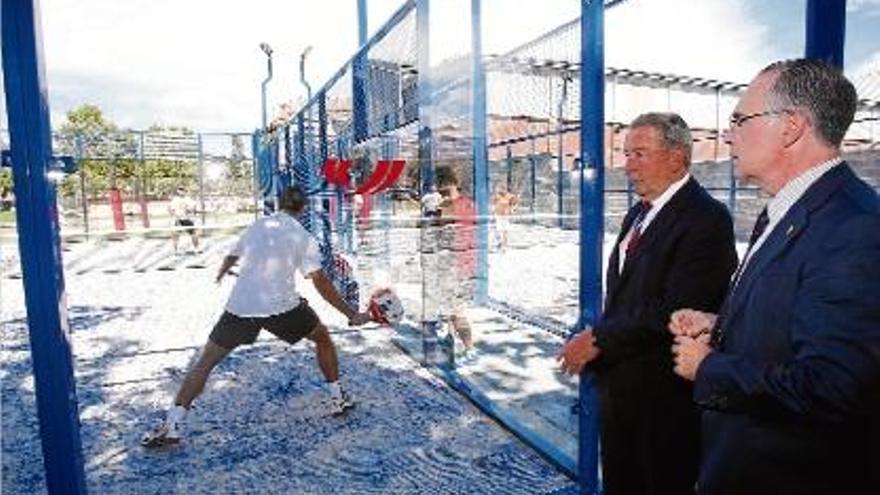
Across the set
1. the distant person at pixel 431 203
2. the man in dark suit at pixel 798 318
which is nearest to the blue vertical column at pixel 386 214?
the distant person at pixel 431 203

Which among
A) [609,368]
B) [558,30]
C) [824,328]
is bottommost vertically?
[609,368]

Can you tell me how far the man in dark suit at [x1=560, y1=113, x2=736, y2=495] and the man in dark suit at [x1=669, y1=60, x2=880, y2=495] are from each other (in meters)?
0.79

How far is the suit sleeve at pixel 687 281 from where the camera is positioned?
101 inches

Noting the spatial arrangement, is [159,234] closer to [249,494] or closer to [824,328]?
[249,494]

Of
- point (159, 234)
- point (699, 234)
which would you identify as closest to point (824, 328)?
point (699, 234)

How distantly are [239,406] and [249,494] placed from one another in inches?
62.4

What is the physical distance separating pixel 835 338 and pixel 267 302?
3954 mm

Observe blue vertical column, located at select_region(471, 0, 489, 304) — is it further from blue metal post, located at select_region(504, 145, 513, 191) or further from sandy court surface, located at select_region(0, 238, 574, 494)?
Answer: blue metal post, located at select_region(504, 145, 513, 191)

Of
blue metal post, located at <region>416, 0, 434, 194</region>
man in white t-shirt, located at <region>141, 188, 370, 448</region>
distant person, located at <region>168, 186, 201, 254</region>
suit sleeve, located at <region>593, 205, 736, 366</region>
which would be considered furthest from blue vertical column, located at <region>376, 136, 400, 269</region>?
distant person, located at <region>168, 186, 201, 254</region>

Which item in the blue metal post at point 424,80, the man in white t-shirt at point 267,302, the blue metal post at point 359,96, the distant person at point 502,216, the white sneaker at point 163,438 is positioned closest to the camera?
the white sneaker at point 163,438

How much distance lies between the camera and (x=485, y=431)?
189 inches

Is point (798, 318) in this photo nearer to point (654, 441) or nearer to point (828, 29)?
point (654, 441)

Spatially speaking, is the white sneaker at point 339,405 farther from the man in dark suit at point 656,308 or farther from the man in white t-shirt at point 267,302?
the man in dark suit at point 656,308

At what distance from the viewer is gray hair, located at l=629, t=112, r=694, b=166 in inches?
108
